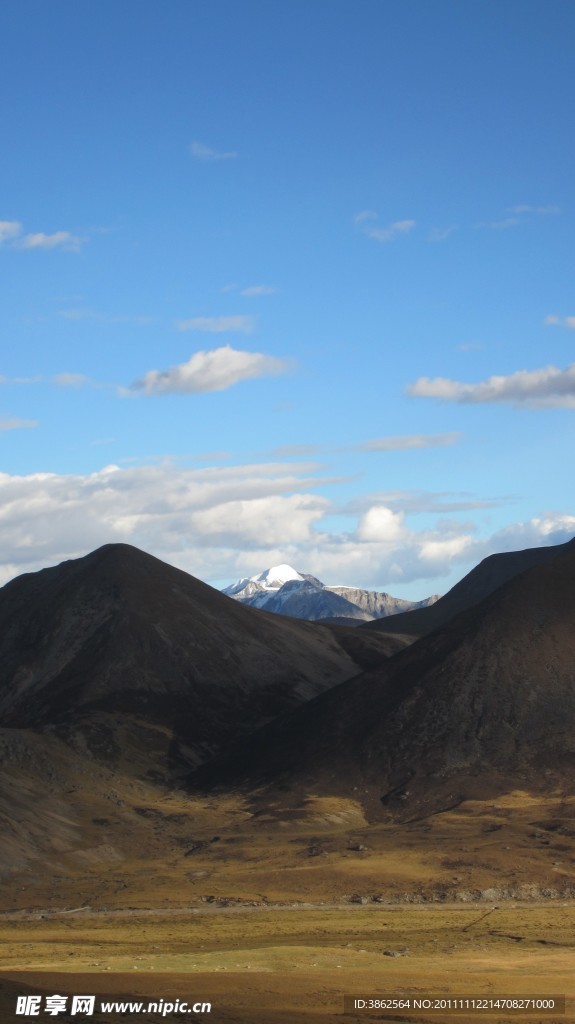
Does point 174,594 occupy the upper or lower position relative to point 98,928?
upper

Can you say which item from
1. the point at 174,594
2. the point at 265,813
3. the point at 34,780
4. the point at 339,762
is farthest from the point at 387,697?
the point at 174,594

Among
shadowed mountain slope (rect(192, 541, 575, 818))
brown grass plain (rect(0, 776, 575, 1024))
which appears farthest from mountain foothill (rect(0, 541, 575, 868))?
brown grass plain (rect(0, 776, 575, 1024))

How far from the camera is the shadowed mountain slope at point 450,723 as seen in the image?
405 ft

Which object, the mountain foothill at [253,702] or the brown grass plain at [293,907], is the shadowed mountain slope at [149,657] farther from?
the brown grass plain at [293,907]

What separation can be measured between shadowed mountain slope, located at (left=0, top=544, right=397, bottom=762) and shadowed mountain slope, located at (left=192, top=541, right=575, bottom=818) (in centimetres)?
1343

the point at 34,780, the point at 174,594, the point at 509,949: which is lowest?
the point at 509,949

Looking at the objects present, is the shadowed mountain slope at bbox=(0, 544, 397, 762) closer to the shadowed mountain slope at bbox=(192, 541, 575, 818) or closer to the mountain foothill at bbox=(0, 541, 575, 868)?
the mountain foothill at bbox=(0, 541, 575, 868)

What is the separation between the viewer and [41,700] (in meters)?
161

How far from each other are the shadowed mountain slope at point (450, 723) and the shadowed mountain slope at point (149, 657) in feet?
44.0

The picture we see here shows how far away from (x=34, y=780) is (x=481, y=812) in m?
42.3

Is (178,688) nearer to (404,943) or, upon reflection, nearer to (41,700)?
(41,700)

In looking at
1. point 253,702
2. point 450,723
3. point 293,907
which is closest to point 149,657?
point 253,702

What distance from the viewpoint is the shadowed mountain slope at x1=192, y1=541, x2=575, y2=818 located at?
405 feet

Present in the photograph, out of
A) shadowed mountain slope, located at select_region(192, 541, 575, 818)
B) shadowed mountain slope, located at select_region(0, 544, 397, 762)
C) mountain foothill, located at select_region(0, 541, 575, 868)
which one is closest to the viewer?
mountain foothill, located at select_region(0, 541, 575, 868)
